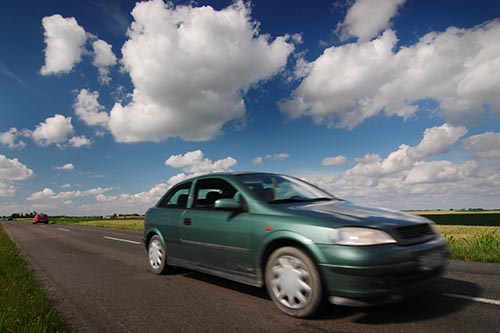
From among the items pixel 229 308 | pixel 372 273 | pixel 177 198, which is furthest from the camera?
pixel 177 198

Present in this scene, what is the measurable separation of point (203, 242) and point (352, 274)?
214cm

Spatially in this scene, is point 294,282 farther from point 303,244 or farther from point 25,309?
point 25,309

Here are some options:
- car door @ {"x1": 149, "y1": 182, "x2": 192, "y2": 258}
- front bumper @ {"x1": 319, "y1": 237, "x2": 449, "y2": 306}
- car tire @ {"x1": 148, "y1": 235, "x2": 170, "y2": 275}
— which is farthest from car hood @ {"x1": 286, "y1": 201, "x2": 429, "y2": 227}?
car tire @ {"x1": 148, "y1": 235, "x2": 170, "y2": 275}

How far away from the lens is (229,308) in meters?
3.81

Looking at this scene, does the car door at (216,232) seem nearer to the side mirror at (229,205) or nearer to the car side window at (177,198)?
the side mirror at (229,205)

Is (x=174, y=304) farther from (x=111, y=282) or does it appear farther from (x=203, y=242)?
(x=111, y=282)

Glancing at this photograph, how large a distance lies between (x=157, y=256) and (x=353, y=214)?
358 centimetres

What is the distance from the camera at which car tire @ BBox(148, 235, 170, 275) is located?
556cm

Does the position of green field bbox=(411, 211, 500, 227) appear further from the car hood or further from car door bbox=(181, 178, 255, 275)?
car door bbox=(181, 178, 255, 275)

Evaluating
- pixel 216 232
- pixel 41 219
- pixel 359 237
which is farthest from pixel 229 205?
pixel 41 219

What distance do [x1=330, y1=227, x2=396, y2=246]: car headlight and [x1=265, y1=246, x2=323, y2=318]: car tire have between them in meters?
0.37

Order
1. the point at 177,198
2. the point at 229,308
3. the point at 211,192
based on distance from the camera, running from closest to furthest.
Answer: the point at 229,308 → the point at 211,192 → the point at 177,198

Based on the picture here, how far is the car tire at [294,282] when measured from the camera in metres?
3.27

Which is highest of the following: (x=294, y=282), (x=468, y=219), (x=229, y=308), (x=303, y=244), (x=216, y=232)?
(x=468, y=219)
